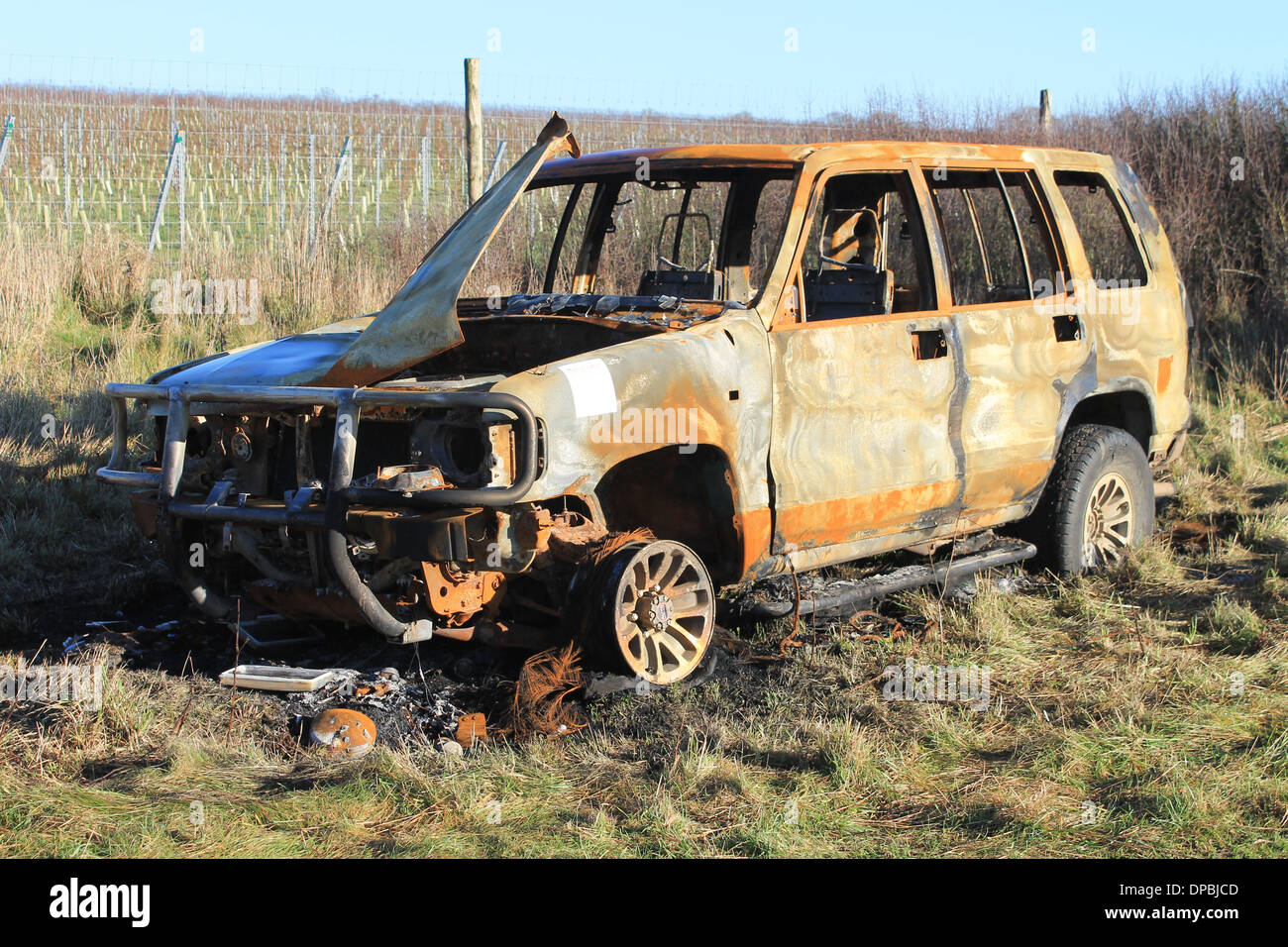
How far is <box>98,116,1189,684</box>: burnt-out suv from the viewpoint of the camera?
13.8 feet

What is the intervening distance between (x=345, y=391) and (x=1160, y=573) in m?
4.06

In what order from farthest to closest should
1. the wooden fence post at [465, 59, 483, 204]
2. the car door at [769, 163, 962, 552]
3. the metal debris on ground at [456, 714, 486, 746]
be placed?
the wooden fence post at [465, 59, 483, 204] → the car door at [769, 163, 962, 552] → the metal debris on ground at [456, 714, 486, 746]

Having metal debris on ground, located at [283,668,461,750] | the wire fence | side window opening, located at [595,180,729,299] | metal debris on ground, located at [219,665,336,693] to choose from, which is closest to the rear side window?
side window opening, located at [595,180,729,299]

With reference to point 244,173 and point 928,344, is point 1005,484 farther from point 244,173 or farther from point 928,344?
point 244,173


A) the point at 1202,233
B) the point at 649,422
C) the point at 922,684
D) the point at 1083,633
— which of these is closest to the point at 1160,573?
the point at 1083,633

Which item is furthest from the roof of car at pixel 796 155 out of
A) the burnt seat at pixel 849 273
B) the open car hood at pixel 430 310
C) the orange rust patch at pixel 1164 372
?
the orange rust patch at pixel 1164 372

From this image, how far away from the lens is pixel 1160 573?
240 inches

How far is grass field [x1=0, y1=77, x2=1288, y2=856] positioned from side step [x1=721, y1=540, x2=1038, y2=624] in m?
0.12

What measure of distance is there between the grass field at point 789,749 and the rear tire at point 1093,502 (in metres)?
0.13

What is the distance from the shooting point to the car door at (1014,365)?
5.38 m

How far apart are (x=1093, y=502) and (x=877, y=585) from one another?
1.42 m

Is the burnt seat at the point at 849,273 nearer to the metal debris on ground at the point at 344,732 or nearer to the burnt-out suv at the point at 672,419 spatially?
the burnt-out suv at the point at 672,419

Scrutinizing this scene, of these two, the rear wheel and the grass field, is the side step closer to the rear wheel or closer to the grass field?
the grass field
